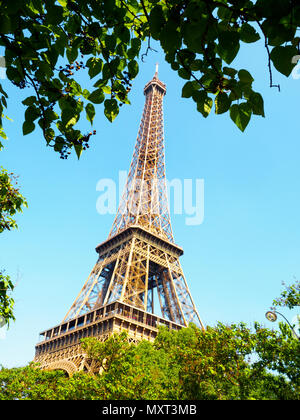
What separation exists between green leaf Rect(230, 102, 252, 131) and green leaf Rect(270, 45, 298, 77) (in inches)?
16.3

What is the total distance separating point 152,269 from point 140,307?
947cm

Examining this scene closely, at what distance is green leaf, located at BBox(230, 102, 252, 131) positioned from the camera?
221cm

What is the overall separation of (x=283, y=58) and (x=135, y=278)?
35689mm

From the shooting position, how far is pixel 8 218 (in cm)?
797

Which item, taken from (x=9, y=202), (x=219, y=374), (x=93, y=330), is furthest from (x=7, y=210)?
(x=93, y=330)

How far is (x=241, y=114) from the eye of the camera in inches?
88.3

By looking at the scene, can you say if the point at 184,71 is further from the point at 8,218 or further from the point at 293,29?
the point at 8,218

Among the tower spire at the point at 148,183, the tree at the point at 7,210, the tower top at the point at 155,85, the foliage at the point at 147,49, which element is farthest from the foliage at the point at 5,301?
the tower top at the point at 155,85

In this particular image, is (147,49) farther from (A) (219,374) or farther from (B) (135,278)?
(B) (135,278)

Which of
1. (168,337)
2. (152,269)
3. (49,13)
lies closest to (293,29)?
(49,13)

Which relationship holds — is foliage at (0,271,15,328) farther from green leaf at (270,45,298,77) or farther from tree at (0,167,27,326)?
green leaf at (270,45,298,77)

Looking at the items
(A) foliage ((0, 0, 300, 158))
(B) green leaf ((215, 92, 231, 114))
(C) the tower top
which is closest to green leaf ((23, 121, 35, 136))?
(A) foliage ((0, 0, 300, 158))

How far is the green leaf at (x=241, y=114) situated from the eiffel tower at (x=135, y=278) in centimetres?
2823

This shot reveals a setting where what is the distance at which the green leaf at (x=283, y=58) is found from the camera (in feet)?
5.79
